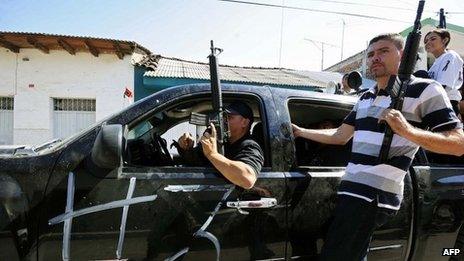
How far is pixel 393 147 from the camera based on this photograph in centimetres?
214

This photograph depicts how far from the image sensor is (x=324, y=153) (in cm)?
289

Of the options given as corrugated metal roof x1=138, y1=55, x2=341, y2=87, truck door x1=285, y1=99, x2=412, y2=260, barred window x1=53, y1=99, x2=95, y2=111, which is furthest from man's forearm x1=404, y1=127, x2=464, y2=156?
barred window x1=53, y1=99, x2=95, y2=111

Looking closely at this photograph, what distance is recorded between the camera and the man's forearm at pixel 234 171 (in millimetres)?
2148

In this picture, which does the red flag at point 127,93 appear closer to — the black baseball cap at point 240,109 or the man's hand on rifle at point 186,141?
the man's hand on rifle at point 186,141

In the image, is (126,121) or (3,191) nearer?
(3,191)

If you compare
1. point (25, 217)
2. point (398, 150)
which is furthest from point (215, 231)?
point (398, 150)

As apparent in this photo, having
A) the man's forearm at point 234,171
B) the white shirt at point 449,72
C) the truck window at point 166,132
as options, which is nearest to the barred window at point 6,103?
the truck window at point 166,132

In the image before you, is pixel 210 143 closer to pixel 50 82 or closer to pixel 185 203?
pixel 185 203

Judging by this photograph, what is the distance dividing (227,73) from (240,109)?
11.8 metres

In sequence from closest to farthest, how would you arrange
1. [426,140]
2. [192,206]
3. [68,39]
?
[426,140] < [192,206] < [68,39]

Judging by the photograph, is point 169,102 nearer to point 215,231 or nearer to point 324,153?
point 215,231

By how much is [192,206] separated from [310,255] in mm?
827

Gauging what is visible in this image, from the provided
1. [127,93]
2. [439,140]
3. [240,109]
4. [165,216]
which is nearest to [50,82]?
[127,93]

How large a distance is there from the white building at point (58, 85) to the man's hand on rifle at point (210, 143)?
10539mm
